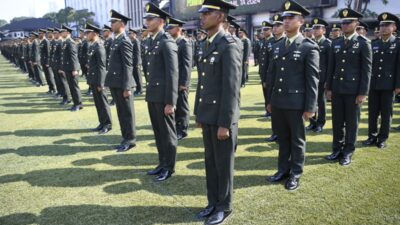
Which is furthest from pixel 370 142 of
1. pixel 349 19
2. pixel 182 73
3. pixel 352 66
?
pixel 182 73

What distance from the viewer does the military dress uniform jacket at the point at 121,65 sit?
249 inches

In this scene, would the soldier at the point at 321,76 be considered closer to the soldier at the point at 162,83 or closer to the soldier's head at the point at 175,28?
the soldier's head at the point at 175,28

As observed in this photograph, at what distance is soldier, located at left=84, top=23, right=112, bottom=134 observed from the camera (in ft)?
25.5

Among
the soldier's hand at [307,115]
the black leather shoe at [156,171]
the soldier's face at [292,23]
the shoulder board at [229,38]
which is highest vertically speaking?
the soldier's face at [292,23]

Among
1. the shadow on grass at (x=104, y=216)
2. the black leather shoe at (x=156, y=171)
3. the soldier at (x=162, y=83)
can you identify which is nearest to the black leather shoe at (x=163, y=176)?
the soldier at (x=162, y=83)

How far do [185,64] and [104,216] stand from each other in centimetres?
366

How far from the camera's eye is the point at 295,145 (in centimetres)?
464

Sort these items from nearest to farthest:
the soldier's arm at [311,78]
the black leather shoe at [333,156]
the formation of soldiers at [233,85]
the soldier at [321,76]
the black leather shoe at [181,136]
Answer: the formation of soldiers at [233,85] → the soldier's arm at [311,78] → the black leather shoe at [333,156] → the black leather shoe at [181,136] → the soldier at [321,76]

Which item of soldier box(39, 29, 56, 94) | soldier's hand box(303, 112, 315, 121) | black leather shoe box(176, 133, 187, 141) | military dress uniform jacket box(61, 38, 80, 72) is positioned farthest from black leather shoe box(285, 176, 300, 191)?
soldier box(39, 29, 56, 94)

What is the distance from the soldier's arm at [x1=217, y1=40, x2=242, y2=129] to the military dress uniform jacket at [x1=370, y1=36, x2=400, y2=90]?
4068mm

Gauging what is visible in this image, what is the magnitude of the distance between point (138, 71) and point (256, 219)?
9737 mm

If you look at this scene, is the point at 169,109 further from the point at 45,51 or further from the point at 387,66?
the point at 45,51

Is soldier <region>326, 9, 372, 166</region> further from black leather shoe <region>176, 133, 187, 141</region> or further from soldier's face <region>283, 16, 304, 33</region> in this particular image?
black leather shoe <region>176, 133, 187, 141</region>

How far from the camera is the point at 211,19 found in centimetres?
353
